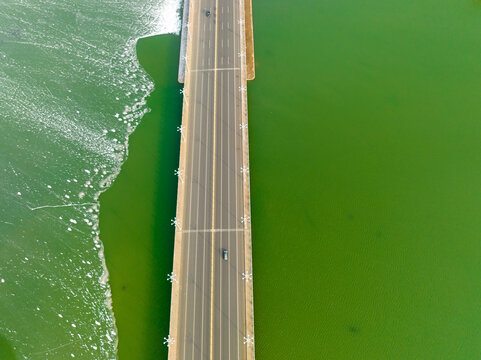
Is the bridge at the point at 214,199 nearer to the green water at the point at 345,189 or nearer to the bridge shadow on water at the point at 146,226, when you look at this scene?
the green water at the point at 345,189

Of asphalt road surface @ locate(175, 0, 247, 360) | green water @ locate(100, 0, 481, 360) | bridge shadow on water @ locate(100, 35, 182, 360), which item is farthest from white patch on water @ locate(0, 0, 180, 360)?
asphalt road surface @ locate(175, 0, 247, 360)

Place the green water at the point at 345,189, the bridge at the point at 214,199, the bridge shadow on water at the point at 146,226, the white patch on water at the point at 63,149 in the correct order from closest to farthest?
the bridge at the point at 214,199
the green water at the point at 345,189
the bridge shadow on water at the point at 146,226
the white patch on water at the point at 63,149

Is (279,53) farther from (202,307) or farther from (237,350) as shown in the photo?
(237,350)

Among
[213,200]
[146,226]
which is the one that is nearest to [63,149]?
[146,226]

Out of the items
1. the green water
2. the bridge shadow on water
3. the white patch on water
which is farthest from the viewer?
the white patch on water

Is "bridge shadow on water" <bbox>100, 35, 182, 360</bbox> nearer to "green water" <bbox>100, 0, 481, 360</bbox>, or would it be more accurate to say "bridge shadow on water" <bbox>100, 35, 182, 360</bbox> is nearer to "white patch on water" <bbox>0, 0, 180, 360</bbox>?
"green water" <bbox>100, 0, 481, 360</bbox>

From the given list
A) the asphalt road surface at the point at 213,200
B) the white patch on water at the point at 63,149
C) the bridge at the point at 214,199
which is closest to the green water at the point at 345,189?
the bridge at the point at 214,199

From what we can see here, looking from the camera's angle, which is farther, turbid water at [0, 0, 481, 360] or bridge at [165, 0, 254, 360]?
A: turbid water at [0, 0, 481, 360]
